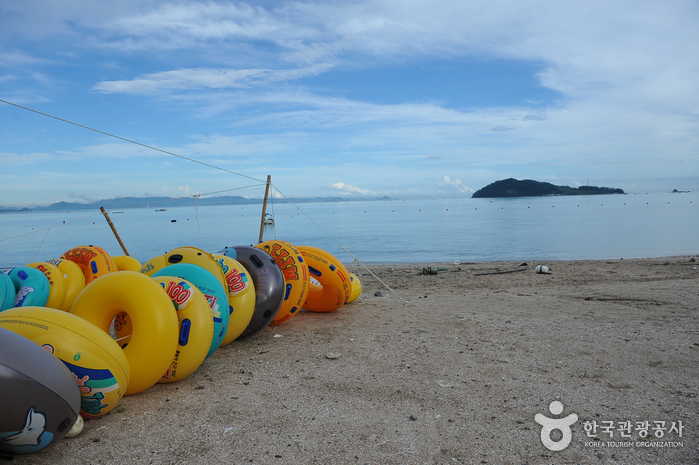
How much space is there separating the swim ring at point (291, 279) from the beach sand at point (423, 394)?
33cm

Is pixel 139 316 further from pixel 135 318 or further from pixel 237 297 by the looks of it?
pixel 237 297

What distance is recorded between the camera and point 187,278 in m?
5.37

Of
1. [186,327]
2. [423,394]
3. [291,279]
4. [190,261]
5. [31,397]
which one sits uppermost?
[190,261]

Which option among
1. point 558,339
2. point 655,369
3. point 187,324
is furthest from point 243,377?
point 655,369

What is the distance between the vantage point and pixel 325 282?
8.38 metres

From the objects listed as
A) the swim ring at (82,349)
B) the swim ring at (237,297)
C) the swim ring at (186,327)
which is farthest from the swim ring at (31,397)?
the swim ring at (237,297)

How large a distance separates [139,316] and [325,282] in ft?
14.5

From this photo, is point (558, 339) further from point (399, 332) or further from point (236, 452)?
point (236, 452)

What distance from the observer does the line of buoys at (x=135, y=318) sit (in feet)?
11.2

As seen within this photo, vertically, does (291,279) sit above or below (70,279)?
above

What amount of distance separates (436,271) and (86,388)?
1385 centimetres

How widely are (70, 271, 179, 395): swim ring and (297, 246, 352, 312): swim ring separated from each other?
403 cm

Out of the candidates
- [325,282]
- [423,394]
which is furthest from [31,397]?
[325,282]

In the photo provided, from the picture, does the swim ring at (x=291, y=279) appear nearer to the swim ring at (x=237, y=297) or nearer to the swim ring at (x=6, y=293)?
the swim ring at (x=237, y=297)
